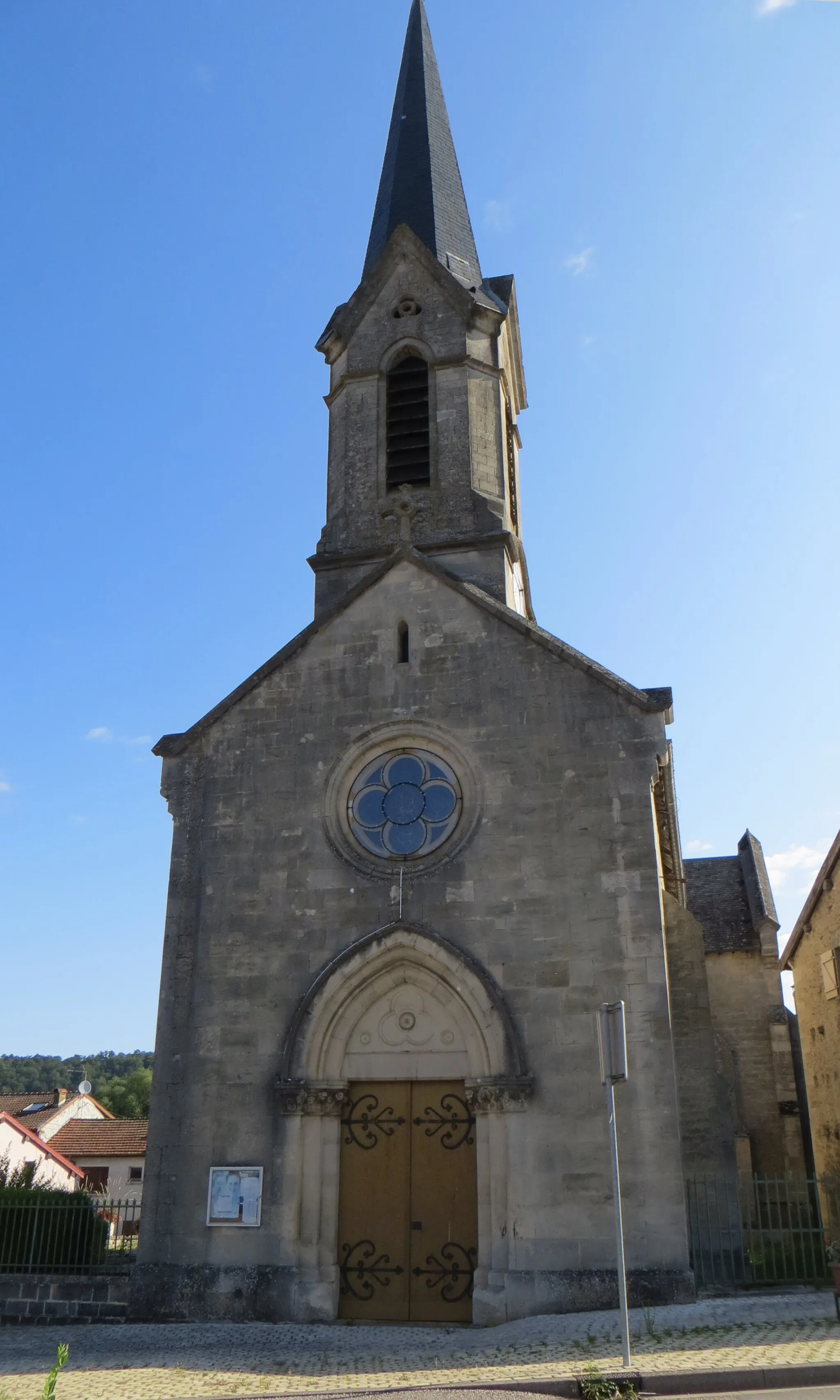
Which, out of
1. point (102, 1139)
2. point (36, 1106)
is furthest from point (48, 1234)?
point (36, 1106)

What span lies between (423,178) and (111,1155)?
100ft

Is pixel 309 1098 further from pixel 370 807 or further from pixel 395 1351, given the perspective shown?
pixel 370 807

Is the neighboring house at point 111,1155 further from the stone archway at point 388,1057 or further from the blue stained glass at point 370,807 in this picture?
the blue stained glass at point 370,807

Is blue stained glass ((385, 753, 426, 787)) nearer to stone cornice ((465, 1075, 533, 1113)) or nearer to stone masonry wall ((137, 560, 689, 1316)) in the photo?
stone masonry wall ((137, 560, 689, 1316))

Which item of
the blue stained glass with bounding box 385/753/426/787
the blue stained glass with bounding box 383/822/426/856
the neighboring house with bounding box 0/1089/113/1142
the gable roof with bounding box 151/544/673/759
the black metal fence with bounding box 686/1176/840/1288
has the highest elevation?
the gable roof with bounding box 151/544/673/759

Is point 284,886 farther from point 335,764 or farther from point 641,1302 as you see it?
point 641,1302

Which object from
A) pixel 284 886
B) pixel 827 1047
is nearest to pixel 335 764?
pixel 284 886

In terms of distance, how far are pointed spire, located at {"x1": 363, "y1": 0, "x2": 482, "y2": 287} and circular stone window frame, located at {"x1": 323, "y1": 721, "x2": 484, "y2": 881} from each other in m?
9.37

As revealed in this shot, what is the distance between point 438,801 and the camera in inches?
548

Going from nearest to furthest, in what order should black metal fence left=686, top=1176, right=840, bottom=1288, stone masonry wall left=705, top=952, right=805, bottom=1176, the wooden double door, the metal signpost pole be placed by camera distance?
the metal signpost pole < black metal fence left=686, top=1176, right=840, bottom=1288 < the wooden double door < stone masonry wall left=705, top=952, right=805, bottom=1176

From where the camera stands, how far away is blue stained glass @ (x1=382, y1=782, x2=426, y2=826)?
13938 mm

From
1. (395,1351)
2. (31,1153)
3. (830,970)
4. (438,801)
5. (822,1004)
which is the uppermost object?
(438,801)

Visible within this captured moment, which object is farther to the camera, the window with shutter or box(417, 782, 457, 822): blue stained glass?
the window with shutter

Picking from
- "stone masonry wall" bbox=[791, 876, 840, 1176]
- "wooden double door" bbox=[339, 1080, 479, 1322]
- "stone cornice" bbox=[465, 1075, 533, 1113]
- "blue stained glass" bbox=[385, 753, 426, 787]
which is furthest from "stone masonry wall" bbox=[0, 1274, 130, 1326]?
"stone masonry wall" bbox=[791, 876, 840, 1176]
